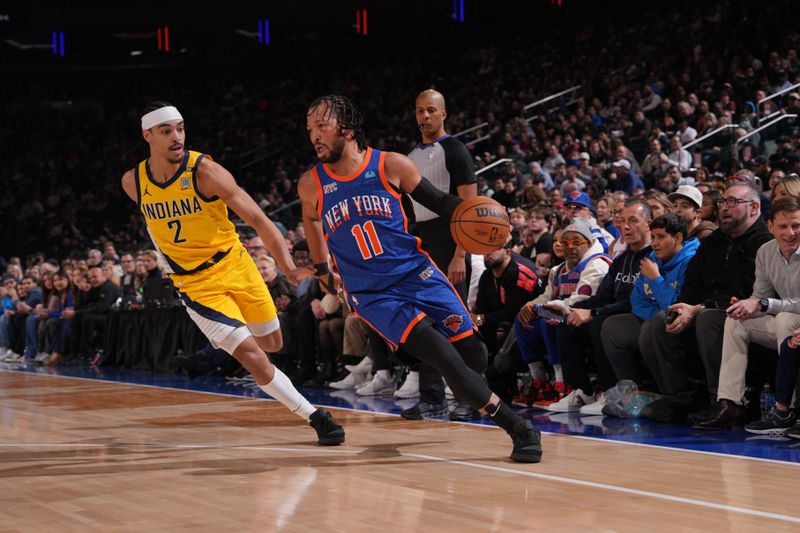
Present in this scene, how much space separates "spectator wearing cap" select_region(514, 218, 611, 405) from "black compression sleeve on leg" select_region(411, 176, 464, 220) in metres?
2.34

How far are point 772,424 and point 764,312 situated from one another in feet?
2.09

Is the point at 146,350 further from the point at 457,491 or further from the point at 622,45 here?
the point at 622,45

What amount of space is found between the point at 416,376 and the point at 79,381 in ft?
14.2

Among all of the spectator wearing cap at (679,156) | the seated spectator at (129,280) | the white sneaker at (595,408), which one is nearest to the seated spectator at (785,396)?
the white sneaker at (595,408)

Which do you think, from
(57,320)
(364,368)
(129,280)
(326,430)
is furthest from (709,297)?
(57,320)

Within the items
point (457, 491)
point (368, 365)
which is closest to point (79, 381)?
point (368, 365)

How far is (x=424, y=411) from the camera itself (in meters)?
6.74

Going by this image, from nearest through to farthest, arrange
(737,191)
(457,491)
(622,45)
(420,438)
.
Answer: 1. (457,491)
2. (420,438)
3. (737,191)
4. (622,45)

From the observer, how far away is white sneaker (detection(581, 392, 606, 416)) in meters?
6.78

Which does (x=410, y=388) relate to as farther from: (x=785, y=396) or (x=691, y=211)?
(x=785, y=396)

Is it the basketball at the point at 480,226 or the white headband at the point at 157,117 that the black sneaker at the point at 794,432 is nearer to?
the basketball at the point at 480,226

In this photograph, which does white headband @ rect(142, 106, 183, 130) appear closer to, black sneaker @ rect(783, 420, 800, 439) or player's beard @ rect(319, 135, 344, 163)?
player's beard @ rect(319, 135, 344, 163)

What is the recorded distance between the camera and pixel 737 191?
6.14 m

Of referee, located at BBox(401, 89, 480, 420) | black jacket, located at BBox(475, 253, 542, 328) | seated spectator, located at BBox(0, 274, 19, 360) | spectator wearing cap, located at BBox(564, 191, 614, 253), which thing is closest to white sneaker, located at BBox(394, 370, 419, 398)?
black jacket, located at BBox(475, 253, 542, 328)
